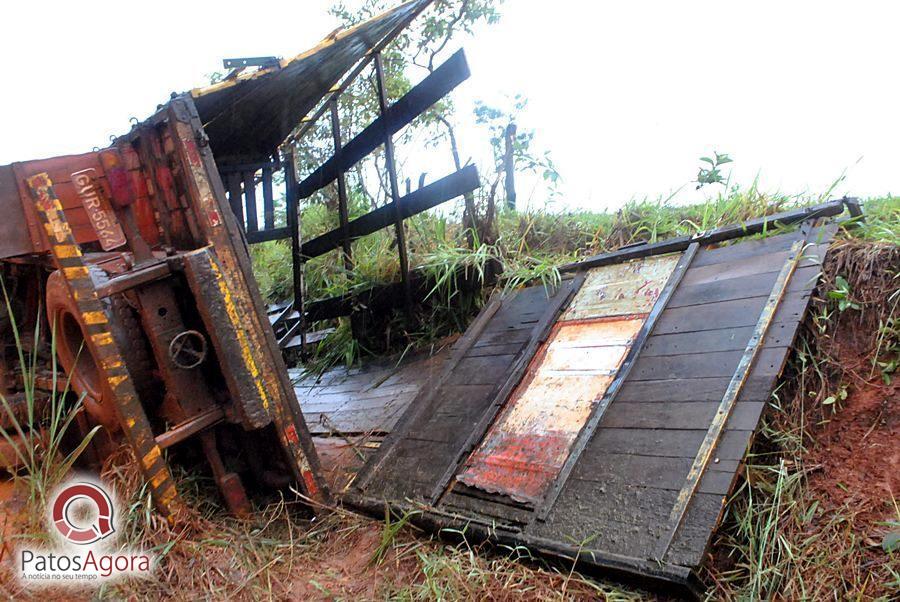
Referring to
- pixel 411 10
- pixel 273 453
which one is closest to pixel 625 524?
pixel 273 453

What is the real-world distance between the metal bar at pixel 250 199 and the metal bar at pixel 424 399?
129 inches

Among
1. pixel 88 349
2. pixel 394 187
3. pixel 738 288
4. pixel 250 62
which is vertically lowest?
pixel 738 288

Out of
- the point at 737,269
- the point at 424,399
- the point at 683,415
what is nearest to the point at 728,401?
the point at 683,415

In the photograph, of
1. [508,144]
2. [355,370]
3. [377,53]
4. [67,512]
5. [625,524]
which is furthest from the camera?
[508,144]

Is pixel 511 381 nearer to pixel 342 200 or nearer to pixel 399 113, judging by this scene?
pixel 399 113

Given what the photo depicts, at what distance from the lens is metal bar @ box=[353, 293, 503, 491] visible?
10.7ft

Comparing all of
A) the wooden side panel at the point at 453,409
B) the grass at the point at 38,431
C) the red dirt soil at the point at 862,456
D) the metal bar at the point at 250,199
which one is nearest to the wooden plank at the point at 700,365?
the red dirt soil at the point at 862,456

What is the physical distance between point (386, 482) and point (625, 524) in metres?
1.36

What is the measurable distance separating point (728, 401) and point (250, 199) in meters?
5.29

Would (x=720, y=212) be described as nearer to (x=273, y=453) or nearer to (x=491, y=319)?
(x=491, y=319)

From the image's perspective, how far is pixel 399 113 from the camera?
16.6ft

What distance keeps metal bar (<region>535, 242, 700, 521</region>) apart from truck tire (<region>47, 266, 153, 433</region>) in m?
2.03

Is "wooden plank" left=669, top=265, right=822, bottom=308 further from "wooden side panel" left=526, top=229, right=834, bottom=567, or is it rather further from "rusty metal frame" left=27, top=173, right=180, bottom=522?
"rusty metal frame" left=27, top=173, right=180, bottom=522

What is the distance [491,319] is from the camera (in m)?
4.12
